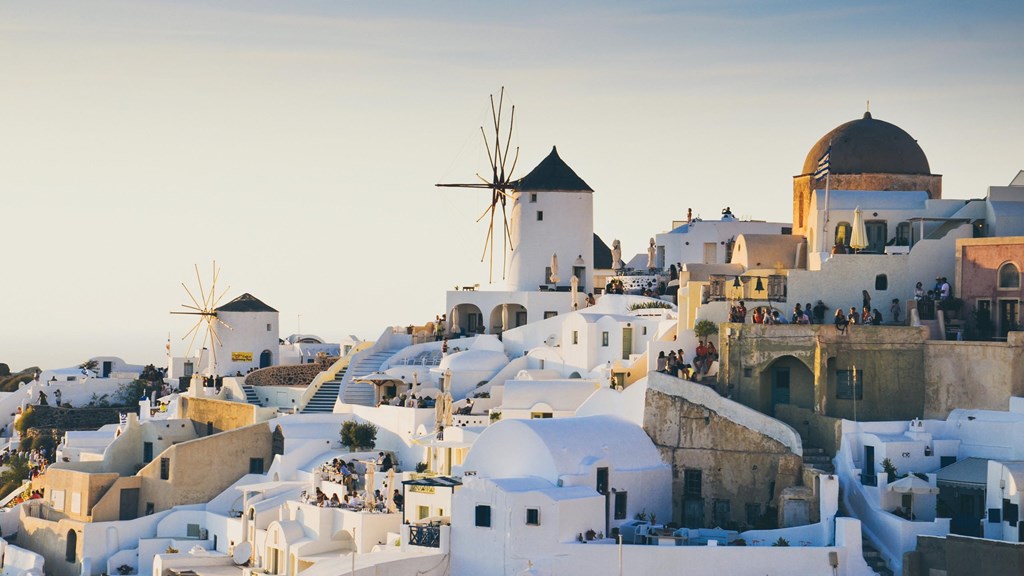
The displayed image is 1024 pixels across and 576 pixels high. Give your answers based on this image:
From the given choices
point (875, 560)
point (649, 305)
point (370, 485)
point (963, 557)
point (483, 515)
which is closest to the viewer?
point (963, 557)

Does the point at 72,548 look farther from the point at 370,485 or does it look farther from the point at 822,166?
the point at 822,166

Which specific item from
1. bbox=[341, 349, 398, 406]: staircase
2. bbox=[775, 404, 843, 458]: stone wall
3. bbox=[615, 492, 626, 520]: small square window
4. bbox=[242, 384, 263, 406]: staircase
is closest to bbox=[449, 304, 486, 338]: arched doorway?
bbox=[341, 349, 398, 406]: staircase

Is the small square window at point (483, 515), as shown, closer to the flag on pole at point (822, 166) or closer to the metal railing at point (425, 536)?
the metal railing at point (425, 536)

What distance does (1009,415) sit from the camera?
43875 mm

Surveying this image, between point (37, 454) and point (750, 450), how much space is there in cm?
2905

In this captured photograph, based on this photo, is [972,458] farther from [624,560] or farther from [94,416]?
[94,416]

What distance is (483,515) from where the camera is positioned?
43062 mm

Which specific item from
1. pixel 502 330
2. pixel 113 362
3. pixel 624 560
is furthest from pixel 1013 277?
pixel 113 362

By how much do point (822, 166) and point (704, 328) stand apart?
9009mm

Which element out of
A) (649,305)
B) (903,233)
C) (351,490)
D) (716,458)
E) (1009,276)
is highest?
(903,233)

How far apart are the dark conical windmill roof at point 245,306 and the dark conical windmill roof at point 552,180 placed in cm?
1076

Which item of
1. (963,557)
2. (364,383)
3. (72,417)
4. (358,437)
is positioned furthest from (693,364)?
(72,417)

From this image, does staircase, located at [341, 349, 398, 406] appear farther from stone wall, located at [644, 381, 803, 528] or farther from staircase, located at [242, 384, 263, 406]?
stone wall, located at [644, 381, 803, 528]

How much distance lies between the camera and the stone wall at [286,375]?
63500 mm
